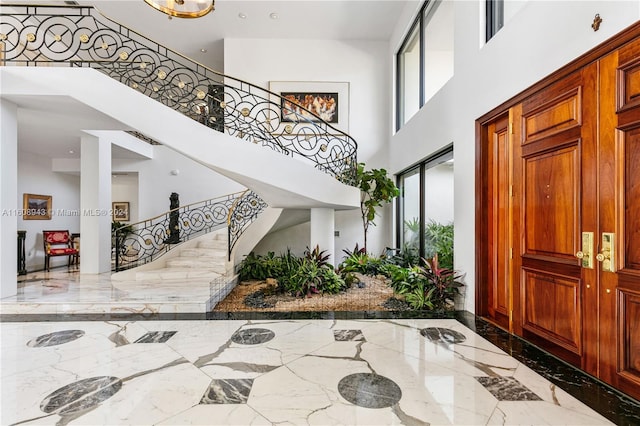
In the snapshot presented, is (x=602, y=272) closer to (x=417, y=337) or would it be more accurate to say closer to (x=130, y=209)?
(x=417, y=337)

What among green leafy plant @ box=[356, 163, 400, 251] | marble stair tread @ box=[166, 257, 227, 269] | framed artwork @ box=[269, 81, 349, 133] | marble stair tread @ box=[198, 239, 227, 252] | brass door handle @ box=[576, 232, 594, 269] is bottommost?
marble stair tread @ box=[166, 257, 227, 269]

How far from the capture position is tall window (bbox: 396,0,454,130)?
433 cm

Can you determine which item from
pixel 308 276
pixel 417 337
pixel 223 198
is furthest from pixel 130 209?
pixel 417 337

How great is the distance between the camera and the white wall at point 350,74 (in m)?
6.75

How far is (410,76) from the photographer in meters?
6.01

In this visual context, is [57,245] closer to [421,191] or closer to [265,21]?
[265,21]

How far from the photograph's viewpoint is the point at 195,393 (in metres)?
1.84

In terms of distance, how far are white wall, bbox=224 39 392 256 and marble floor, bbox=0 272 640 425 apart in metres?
3.79

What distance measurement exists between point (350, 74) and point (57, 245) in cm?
797

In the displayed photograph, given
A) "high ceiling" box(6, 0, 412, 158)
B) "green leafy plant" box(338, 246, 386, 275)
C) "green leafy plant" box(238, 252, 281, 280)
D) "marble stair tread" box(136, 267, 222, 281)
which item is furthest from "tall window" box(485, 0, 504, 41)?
"marble stair tread" box(136, 267, 222, 281)

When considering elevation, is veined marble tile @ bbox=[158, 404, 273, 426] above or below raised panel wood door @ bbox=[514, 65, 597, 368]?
below

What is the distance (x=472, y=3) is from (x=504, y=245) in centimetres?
277

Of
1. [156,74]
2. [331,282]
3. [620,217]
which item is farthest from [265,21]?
[620,217]

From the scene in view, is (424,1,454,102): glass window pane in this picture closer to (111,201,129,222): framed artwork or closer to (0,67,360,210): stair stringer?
(0,67,360,210): stair stringer
